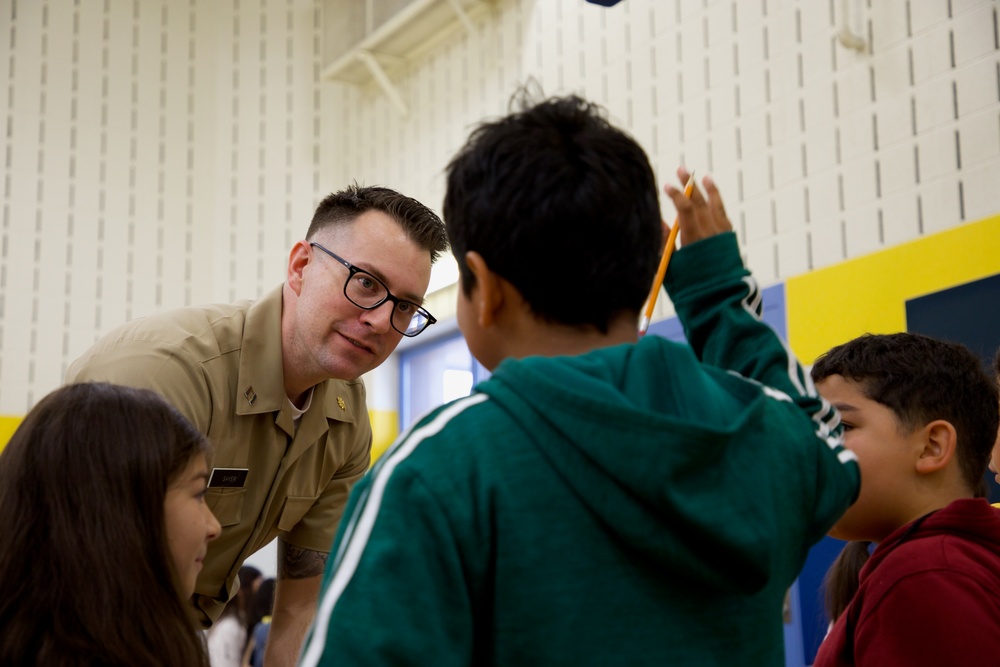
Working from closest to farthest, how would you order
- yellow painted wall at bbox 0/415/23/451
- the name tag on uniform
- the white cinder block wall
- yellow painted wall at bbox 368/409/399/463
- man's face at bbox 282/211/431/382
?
the name tag on uniform, man's face at bbox 282/211/431/382, the white cinder block wall, yellow painted wall at bbox 0/415/23/451, yellow painted wall at bbox 368/409/399/463

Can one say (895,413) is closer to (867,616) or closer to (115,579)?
(867,616)

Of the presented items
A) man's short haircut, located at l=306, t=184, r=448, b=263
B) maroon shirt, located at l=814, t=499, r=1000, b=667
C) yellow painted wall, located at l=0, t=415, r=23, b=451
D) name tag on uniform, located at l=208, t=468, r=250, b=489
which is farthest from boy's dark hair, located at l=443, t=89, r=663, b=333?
yellow painted wall, located at l=0, t=415, r=23, b=451

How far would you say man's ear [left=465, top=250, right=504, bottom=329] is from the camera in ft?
3.77

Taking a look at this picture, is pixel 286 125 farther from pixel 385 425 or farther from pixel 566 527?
pixel 566 527

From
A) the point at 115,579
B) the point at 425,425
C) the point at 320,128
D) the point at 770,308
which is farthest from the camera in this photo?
the point at 320,128

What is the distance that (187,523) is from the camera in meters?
1.58

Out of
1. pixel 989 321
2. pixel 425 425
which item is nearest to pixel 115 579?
pixel 425 425

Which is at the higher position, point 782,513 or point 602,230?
point 602,230

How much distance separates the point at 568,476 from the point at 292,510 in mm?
1637

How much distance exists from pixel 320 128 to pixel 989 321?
18.7ft

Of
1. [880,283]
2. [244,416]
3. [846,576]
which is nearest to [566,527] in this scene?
[846,576]

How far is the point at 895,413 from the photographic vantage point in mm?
2018

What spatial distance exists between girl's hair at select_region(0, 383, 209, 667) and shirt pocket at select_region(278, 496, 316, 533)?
3.19 ft

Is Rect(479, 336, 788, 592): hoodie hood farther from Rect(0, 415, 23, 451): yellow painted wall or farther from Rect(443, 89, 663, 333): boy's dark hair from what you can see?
Rect(0, 415, 23, 451): yellow painted wall
